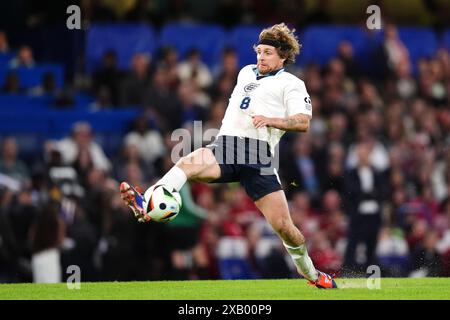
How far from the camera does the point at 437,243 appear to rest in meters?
19.5

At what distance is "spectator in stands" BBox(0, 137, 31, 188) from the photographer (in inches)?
727

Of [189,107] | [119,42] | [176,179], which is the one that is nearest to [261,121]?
[176,179]

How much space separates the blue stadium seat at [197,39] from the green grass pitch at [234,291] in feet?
30.4

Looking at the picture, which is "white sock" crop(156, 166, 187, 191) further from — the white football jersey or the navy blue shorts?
the white football jersey

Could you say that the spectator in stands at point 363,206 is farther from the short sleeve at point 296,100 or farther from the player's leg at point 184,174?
Result: the player's leg at point 184,174

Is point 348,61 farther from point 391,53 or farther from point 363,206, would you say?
point 363,206

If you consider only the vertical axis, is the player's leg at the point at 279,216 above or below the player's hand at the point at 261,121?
below

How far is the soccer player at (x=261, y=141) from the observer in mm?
12117

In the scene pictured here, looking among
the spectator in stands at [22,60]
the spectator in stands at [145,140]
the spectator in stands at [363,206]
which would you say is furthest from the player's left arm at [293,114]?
the spectator in stands at [22,60]

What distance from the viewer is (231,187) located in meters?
19.5

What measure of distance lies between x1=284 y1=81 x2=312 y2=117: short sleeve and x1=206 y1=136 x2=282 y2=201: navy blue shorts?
45 centimetres
